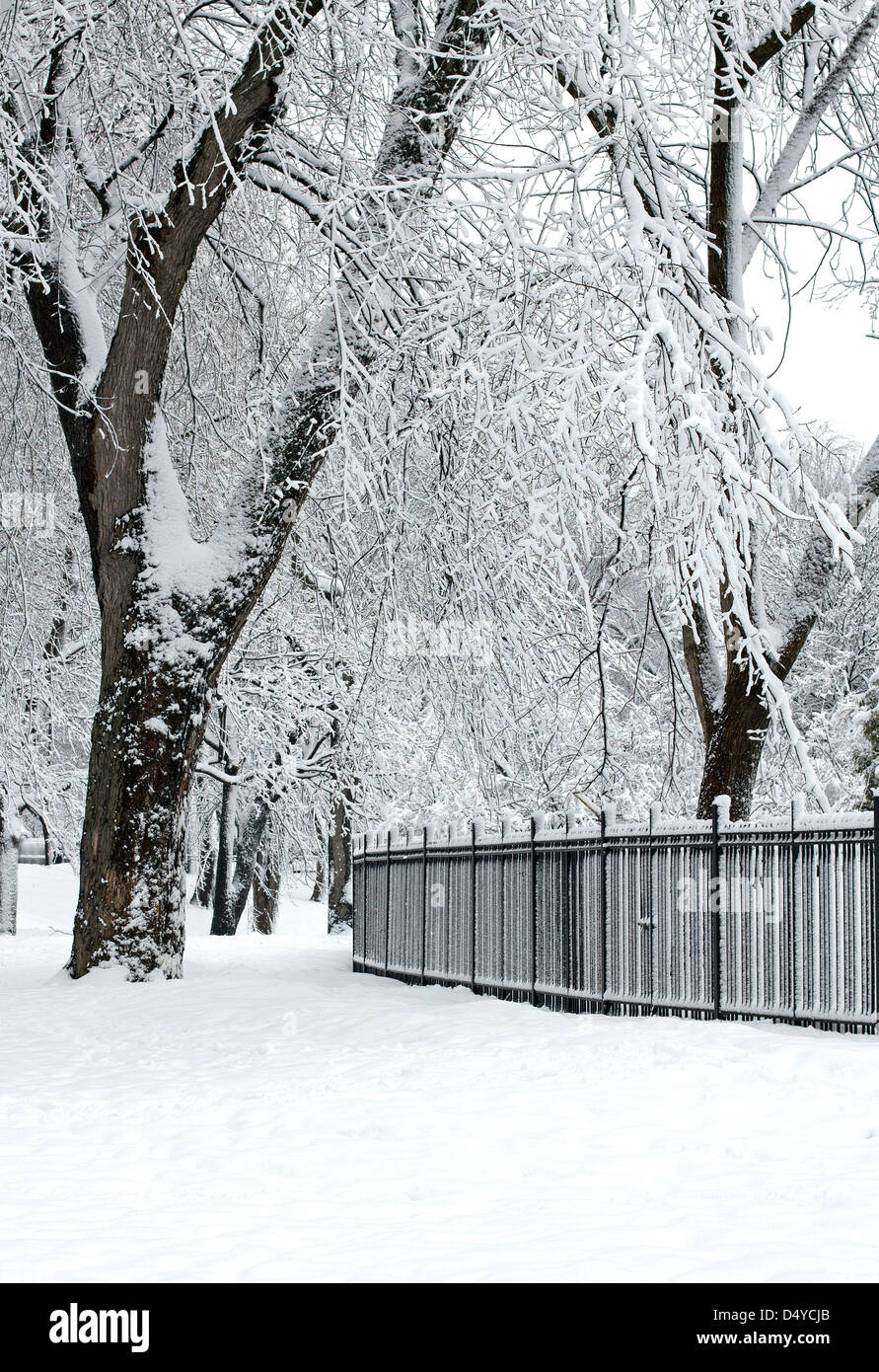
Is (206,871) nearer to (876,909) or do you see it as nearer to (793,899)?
(793,899)

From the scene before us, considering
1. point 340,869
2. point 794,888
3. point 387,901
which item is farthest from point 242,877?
point 794,888

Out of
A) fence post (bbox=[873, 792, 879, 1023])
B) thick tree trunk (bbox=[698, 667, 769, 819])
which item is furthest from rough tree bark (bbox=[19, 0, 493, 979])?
fence post (bbox=[873, 792, 879, 1023])

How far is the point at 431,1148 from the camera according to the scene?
20.4 feet

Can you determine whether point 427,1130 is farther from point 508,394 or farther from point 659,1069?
point 508,394

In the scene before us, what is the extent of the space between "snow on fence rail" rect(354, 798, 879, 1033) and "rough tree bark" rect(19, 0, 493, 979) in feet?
9.02

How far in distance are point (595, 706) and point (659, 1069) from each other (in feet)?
53.2

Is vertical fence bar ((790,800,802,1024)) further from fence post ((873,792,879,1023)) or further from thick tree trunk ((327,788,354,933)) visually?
thick tree trunk ((327,788,354,933))

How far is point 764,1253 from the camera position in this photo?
14.5ft

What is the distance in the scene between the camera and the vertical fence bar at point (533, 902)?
1177 centimetres

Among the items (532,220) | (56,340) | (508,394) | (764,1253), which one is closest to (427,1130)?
(764,1253)

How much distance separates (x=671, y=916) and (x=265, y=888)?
21699 mm

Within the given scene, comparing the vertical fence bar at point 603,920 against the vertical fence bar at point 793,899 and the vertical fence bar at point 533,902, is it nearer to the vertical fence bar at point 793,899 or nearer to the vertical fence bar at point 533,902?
the vertical fence bar at point 533,902

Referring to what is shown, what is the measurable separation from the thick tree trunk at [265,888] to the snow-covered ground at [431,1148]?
66.1ft
